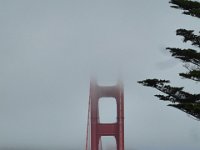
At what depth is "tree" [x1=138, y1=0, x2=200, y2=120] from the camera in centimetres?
1514

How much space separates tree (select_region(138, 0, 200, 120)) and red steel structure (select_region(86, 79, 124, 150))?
19530 millimetres

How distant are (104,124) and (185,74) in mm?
22480

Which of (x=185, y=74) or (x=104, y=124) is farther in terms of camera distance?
(x=104, y=124)

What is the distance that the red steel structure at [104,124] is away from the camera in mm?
36125

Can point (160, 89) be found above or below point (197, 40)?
below

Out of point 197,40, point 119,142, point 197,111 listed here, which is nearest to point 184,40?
point 197,40

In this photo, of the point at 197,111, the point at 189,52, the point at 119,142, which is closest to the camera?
the point at 197,111

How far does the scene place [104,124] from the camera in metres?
37.5

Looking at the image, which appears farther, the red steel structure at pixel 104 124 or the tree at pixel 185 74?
the red steel structure at pixel 104 124

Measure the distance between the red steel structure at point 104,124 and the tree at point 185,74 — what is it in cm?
1953

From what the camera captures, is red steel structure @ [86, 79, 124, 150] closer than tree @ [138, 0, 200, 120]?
No

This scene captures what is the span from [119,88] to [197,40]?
70.5 feet

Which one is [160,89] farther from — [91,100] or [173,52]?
[91,100]

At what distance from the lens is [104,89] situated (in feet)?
124
